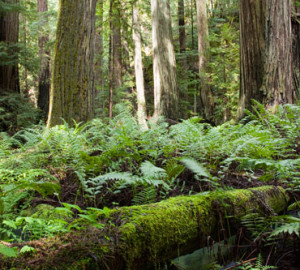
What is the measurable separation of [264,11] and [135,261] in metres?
6.77

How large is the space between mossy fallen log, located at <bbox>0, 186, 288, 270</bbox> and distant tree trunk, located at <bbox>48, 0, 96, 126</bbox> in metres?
3.74

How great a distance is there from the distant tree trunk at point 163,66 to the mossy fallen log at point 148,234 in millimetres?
7360

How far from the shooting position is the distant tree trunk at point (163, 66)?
9.48 meters

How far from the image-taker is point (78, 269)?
1.11 m

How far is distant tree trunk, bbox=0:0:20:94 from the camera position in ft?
31.7

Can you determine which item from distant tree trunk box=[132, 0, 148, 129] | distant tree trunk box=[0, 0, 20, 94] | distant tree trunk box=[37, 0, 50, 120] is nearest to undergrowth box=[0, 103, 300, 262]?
distant tree trunk box=[0, 0, 20, 94]

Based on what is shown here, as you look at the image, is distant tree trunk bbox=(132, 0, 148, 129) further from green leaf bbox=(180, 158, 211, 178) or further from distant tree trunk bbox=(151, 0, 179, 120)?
green leaf bbox=(180, 158, 211, 178)

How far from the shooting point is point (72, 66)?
5086 mm

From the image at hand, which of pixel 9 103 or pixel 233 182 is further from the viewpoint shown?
pixel 9 103

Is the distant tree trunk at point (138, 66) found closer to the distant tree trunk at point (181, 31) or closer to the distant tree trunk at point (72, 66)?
the distant tree trunk at point (181, 31)

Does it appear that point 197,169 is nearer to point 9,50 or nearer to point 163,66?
point 163,66

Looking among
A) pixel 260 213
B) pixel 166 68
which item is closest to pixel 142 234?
pixel 260 213

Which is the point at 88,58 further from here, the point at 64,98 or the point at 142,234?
the point at 142,234

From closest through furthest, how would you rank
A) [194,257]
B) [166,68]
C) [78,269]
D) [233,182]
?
[78,269]
[194,257]
[233,182]
[166,68]
